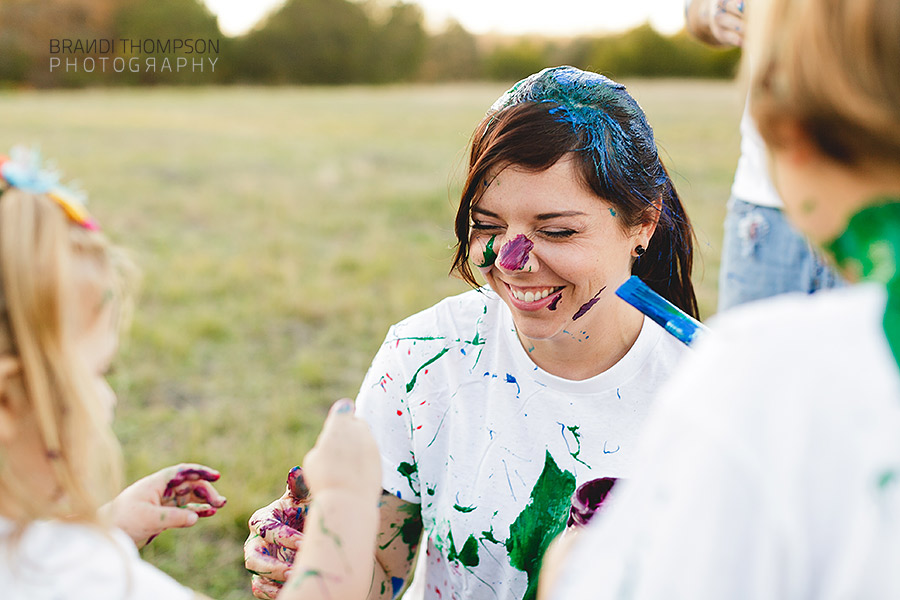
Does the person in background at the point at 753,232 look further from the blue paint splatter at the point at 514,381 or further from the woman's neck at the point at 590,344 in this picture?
the blue paint splatter at the point at 514,381

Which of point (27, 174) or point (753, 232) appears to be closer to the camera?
point (27, 174)

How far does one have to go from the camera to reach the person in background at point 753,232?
7.19ft

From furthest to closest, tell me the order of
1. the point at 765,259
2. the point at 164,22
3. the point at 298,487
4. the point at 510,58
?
1. the point at 510,58
2. the point at 164,22
3. the point at 765,259
4. the point at 298,487

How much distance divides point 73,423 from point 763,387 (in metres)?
0.77

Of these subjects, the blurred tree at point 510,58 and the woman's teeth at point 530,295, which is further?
the blurred tree at point 510,58

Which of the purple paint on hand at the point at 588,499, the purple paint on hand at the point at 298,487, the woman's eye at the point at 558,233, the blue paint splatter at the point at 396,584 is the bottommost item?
the blue paint splatter at the point at 396,584

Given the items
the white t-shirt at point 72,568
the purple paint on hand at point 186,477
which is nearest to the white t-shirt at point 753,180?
the purple paint on hand at point 186,477

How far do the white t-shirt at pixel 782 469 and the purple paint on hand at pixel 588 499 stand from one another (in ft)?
→ 2.27

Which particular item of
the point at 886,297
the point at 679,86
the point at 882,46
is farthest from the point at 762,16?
the point at 679,86

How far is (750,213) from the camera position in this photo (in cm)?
232

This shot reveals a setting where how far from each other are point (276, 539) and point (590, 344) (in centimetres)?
70

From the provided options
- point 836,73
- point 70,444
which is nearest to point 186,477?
point 70,444

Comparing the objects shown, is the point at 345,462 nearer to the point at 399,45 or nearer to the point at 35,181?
the point at 35,181

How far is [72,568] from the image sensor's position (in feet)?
2.86
